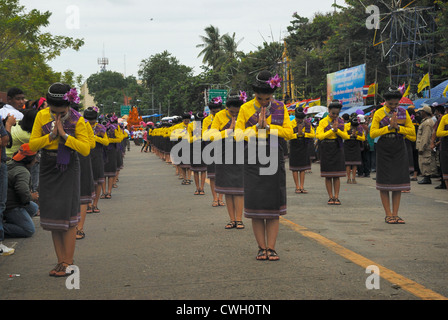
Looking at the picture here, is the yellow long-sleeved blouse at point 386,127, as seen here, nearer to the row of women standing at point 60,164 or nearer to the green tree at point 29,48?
the row of women standing at point 60,164

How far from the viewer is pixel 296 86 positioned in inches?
2105

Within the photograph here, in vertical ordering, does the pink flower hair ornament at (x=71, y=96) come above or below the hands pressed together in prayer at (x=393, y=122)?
above

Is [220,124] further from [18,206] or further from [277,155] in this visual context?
[18,206]

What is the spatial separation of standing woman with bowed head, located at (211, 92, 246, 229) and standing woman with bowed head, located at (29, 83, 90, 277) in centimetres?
333

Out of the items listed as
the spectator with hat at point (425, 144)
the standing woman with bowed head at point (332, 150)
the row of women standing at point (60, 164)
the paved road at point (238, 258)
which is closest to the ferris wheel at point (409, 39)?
the spectator with hat at point (425, 144)

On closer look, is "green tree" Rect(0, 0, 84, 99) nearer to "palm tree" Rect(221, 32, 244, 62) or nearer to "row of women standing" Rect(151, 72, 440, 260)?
"row of women standing" Rect(151, 72, 440, 260)

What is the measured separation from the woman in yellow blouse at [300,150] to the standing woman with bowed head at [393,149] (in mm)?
5208

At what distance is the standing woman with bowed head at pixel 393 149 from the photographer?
32.7 feet

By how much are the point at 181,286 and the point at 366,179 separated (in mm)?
14665

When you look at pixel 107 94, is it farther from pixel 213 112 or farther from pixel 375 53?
pixel 213 112

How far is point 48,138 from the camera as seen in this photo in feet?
21.5

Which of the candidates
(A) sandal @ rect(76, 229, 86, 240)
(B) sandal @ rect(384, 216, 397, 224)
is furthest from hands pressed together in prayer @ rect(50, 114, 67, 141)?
(B) sandal @ rect(384, 216, 397, 224)
